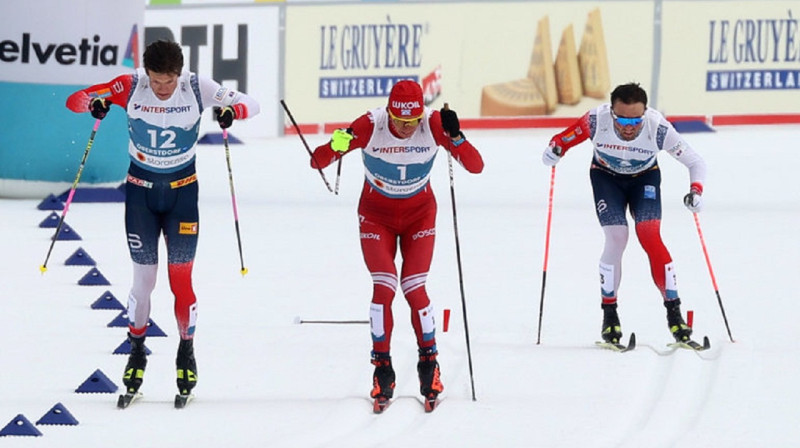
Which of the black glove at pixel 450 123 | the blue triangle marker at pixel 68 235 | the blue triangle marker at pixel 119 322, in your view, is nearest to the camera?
the black glove at pixel 450 123

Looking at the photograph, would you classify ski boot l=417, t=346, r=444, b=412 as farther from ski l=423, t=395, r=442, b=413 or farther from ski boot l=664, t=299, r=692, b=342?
ski boot l=664, t=299, r=692, b=342

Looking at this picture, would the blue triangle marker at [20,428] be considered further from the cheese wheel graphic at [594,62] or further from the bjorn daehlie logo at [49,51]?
the cheese wheel graphic at [594,62]

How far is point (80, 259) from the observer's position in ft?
44.6

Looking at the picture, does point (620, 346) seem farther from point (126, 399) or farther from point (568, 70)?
point (568, 70)

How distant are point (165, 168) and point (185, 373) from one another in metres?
1.05

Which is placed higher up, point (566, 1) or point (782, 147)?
point (566, 1)

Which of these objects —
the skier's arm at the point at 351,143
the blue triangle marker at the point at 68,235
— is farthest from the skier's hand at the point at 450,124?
the blue triangle marker at the point at 68,235

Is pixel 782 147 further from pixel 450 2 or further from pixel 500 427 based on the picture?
pixel 500 427

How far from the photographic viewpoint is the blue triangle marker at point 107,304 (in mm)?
11688

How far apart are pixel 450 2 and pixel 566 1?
4.75 ft

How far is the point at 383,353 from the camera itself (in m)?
8.73

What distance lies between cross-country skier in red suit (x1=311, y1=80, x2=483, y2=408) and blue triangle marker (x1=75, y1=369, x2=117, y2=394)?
4.64ft

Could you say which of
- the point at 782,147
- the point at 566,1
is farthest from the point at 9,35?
the point at 782,147

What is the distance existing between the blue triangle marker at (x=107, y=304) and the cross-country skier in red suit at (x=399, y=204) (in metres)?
3.33
